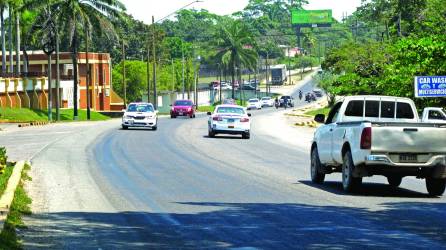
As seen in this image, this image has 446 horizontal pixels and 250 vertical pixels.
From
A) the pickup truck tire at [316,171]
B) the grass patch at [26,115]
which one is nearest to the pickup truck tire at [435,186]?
the pickup truck tire at [316,171]

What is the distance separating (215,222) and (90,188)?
6832mm

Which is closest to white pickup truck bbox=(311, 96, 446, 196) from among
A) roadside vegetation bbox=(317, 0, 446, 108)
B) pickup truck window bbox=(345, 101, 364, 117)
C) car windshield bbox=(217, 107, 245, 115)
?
pickup truck window bbox=(345, 101, 364, 117)

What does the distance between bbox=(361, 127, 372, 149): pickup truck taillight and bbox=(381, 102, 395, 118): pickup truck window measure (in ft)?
9.87

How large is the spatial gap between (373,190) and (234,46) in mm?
143500

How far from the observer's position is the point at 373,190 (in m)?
21.5

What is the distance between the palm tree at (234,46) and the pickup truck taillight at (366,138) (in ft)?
470

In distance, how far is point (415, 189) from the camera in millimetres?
22078

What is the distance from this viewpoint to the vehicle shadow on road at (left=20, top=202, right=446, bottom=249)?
41.9 ft

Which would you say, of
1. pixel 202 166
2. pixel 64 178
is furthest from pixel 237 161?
pixel 64 178

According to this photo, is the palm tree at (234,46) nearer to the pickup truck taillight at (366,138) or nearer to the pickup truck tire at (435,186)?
the pickup truck tire at (435,186)

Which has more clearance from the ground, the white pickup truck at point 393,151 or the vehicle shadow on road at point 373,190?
the white pickup truck at point 393,151

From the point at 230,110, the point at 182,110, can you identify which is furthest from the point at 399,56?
the point at 182,110

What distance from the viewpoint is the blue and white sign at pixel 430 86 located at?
36.8 m

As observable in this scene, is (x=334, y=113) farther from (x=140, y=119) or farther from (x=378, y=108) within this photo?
(x=140, y=119)
